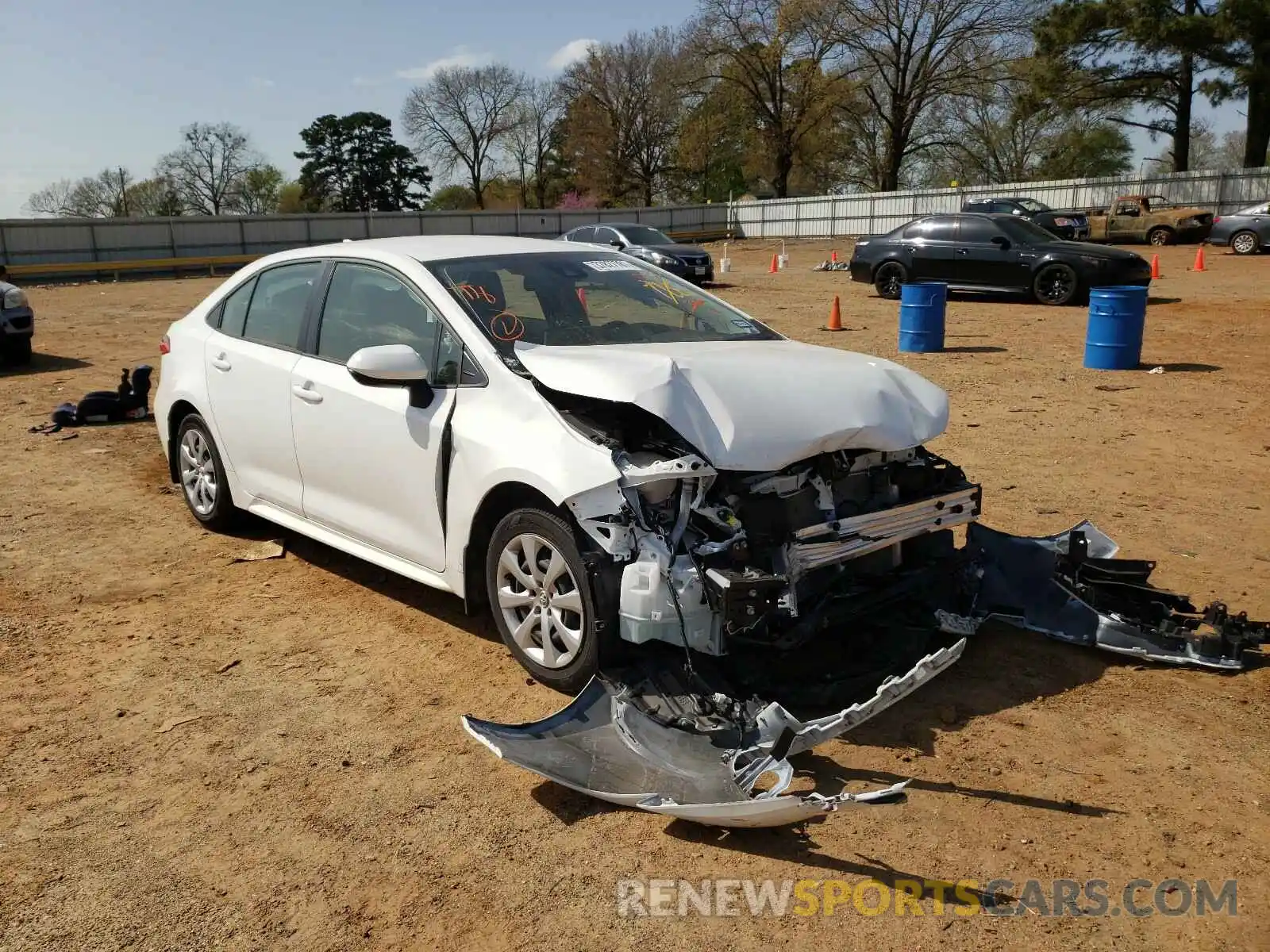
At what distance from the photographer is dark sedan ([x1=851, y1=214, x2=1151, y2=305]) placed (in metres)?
17.2

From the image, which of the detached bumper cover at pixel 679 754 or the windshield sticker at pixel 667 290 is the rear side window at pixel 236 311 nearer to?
the windshield sticker at pixel 667 290

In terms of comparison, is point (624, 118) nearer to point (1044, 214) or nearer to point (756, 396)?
point (1044, 214)

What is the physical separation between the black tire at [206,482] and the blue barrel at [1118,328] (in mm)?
9176

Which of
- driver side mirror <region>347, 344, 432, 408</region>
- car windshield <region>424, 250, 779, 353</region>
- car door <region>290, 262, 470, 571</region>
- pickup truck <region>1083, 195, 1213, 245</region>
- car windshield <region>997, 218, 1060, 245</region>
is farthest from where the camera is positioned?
pickup truck <region>1083, 195, 1213, 245</region>

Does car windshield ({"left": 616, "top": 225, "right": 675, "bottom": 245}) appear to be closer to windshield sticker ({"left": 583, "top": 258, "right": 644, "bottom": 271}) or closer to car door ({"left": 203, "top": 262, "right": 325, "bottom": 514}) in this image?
car door ({"left": 203, "top": 262, "right": 325, "bottom": 514})

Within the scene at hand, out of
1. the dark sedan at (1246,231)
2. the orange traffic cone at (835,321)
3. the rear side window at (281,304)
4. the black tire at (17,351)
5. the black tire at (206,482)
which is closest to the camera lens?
the rear side window at (281,304)

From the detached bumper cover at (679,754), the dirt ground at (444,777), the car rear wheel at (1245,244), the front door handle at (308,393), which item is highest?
the car rear wheel at (1245,244)

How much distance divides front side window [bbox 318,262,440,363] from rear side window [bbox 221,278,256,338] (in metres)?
0.87

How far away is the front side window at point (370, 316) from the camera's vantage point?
475 cm

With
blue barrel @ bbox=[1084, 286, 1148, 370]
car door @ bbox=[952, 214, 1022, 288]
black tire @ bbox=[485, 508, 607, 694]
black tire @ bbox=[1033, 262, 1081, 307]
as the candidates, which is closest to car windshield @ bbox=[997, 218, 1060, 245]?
car door @ bbox=[952, 214, 1022, 288]

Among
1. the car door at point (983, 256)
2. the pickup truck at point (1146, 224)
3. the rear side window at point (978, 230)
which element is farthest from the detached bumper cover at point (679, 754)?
the pickup truck at point (1146, 224)

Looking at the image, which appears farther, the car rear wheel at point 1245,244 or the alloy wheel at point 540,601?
the car rear wheel at point 1245,244

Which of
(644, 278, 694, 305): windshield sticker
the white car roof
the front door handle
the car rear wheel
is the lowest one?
the front door handle

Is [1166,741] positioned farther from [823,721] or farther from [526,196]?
[526,196]
